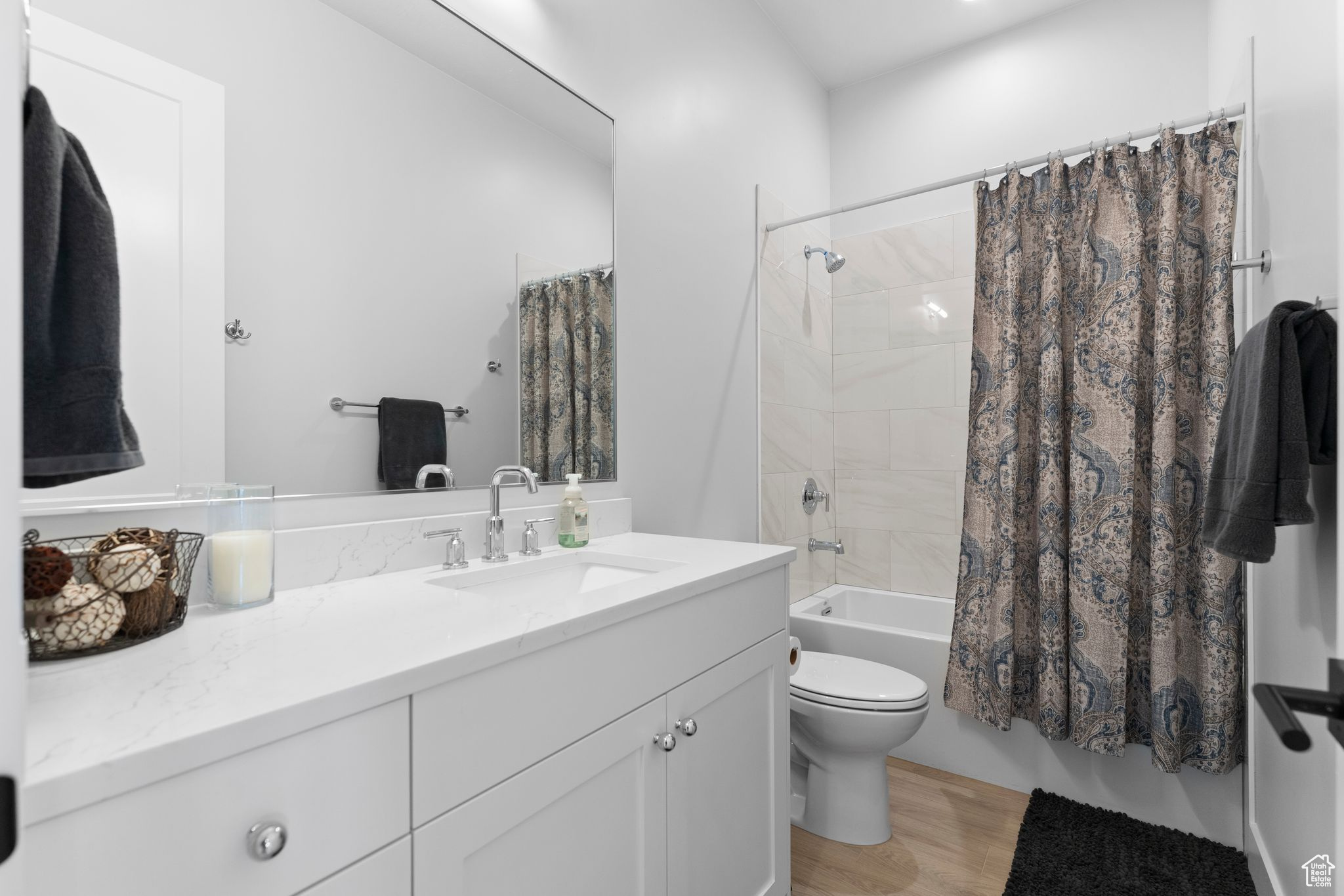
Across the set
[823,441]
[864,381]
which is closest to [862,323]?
[864,381]

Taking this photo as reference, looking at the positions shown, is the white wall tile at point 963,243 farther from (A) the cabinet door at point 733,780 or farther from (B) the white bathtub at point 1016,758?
(A) the cabinet door at point 733,780

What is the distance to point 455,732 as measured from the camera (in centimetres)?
75

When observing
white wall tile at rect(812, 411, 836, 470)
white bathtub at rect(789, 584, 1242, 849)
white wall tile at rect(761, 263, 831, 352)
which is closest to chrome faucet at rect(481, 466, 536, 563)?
white bathtub at rect(789, 584, 1242, 849)

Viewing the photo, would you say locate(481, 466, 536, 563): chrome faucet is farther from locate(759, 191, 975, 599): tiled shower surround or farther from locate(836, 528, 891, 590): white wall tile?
locate(836, 528, 891, 590): white wall tile

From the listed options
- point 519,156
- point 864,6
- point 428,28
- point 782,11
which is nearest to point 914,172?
point 864,6

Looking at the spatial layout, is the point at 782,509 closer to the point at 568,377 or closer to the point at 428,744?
the point at 568,377

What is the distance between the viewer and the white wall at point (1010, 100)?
235 cm

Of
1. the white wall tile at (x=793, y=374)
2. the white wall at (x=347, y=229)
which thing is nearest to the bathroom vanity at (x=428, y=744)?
the white wall at (x=347, y=229)

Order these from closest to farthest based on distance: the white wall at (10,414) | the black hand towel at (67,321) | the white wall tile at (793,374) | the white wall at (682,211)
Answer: the white wall at (10,414) → the black hand towel at (67,321) → the white wall at (682,211) → the white wall tile at (793,374)

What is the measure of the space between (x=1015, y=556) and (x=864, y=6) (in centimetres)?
208

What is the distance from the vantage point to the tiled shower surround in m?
2.60

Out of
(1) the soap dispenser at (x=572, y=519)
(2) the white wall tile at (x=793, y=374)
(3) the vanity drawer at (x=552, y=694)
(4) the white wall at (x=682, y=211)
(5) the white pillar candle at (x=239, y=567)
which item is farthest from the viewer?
(2) the white wall tile at (x=793, y=374)

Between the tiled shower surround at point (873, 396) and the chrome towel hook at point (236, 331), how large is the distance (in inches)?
69.3

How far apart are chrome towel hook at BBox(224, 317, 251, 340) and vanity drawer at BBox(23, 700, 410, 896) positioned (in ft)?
2.28
